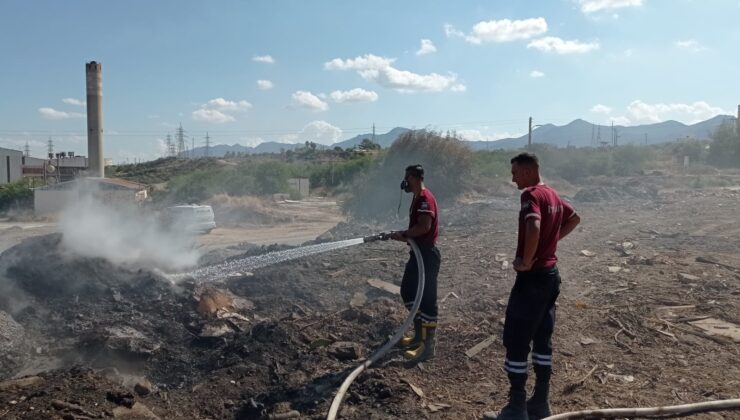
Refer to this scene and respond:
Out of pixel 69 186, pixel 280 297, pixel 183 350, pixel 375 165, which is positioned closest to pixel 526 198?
pixel 183 350

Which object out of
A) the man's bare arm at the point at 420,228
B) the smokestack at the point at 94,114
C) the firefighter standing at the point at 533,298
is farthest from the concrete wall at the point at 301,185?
the firefighter standing at the point at 533,298

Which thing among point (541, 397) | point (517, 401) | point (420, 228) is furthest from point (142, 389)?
point (541, 397)

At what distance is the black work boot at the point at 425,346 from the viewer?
538cm

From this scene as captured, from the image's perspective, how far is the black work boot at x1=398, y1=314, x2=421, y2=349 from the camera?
5520 mm

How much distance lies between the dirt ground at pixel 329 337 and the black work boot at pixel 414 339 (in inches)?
7.6

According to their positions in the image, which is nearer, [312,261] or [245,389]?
[245,389]

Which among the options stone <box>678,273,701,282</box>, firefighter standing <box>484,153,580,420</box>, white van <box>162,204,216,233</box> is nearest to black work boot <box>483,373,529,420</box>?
firefighter standing <box>484,153,580,420</box>

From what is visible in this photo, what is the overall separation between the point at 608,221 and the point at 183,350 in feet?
51.0

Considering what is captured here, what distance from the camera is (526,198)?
3.88 m

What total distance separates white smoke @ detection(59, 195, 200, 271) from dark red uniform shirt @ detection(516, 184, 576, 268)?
7775 millimetres

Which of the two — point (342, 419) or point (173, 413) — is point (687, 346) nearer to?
point (342, 419)

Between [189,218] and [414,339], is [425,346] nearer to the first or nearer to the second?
[414,339]

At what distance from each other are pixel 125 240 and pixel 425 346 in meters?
8.48

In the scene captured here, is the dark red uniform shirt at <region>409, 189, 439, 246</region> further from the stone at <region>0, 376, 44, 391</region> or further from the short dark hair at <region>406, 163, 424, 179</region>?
the stone at <region>0, 376, 44, 391</region>
